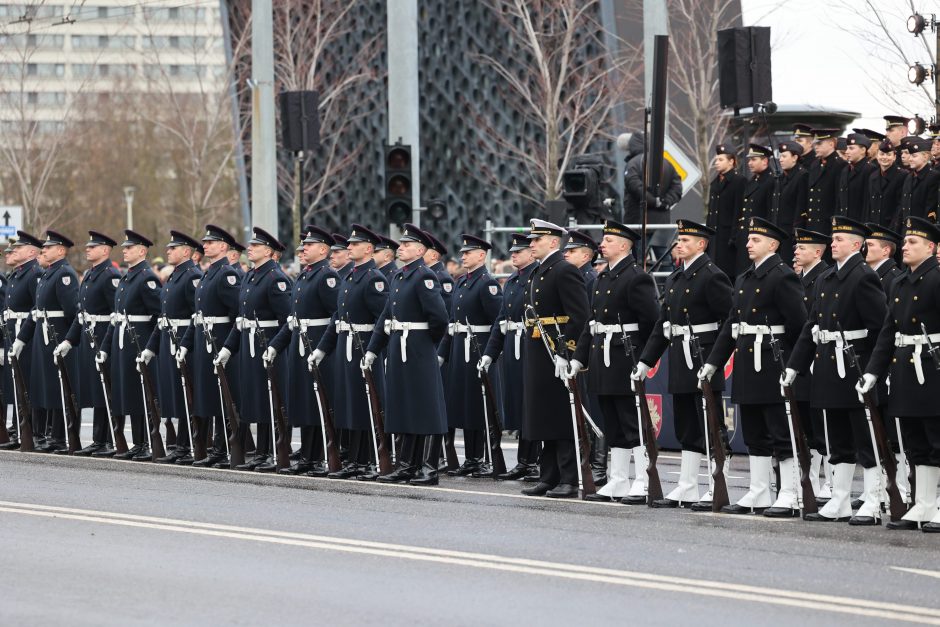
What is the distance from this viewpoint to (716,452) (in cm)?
1248

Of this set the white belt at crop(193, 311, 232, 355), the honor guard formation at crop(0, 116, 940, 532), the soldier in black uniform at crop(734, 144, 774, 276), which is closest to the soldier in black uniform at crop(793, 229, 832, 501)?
the honor guard formation at crop(0, 116, 940, 532)

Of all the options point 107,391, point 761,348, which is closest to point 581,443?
point 761,348

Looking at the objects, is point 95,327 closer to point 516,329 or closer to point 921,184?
point 516,329

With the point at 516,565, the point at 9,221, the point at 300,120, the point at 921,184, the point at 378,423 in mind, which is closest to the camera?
the point at 516,565

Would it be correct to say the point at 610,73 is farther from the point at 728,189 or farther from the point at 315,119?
the point at 728,189

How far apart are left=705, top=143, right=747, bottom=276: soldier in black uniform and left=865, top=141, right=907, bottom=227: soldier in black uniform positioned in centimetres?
156

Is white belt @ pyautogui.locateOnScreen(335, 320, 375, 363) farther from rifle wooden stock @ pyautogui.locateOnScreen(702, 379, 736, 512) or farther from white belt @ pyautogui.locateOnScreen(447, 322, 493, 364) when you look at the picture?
rifle wooden stock @ pyautogui.locateOnScreen(702, 379, 736, 512)

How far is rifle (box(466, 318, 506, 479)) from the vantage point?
15320 mm

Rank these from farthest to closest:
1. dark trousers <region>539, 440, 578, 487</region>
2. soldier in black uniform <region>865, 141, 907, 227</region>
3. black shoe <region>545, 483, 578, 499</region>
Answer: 1. soldier in black uniform <region>865, 141, 907, 227</region>
2. dark trousers <region>539, 440, 578, 487</region>
3. black shoe <region>545, 483, 578, 499</region>

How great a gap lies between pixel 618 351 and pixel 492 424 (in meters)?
2.56

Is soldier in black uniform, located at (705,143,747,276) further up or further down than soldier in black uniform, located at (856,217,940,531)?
further up

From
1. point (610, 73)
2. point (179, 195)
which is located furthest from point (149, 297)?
point (179, 195)

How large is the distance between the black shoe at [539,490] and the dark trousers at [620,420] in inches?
27.2

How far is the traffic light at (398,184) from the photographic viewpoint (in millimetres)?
20011
